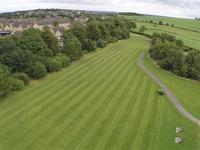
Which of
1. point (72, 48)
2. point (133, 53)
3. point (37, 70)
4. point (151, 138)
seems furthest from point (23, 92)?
point (133, 53)

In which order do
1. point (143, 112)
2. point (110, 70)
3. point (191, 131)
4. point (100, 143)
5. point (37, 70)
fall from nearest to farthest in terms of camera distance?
point (100, 143), point (191, 131), point (143, 112), point (37, 70), point (110, 70)

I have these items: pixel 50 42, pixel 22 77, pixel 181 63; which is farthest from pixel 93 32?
pixel 22 77

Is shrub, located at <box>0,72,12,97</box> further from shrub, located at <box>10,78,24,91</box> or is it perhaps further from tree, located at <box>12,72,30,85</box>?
tree, located at <box>12,72,30,85</box>

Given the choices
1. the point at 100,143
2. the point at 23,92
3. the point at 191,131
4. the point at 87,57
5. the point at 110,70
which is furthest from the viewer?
the point at 87,57

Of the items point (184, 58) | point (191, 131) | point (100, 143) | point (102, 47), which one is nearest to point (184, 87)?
point (184, 58)

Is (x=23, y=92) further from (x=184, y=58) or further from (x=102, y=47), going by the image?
(x=102, y=47)

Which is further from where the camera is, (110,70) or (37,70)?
(110,70)

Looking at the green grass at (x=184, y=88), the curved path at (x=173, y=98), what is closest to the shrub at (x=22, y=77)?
the curved path at (x=173, y=98)

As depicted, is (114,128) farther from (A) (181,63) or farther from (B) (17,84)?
(A) (181,63)

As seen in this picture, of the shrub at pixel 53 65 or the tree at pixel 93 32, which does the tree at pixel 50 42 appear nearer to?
the shrub at pixel 53 65
